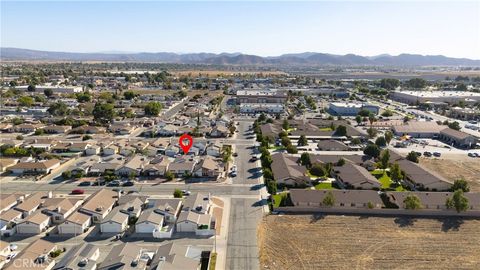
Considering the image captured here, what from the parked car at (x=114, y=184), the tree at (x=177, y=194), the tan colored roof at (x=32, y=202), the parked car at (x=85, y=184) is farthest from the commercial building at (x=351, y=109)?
the tan colored roof at (x=32, y=202)

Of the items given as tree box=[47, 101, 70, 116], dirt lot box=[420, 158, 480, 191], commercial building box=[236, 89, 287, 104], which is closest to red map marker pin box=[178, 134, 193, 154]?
dirt lot box=[420, 158, 480, 191]

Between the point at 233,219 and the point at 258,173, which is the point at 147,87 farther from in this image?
the point at 233,219

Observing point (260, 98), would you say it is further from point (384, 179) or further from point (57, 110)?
point (384, 179)

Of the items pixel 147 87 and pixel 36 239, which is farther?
pixel 147 87

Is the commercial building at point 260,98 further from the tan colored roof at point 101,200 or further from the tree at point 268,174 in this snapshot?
the tan colored roof at point 101,200

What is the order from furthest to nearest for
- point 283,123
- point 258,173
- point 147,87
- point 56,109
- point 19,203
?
point 147,87 → point 56,109 → point 283,123 → point 258,173 → point 19,203

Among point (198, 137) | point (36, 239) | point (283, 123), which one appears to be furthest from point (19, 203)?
point (283, 123)

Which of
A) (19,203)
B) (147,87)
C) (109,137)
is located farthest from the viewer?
(147,87)

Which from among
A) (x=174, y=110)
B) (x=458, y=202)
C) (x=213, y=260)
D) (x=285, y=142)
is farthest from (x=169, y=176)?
(x=174, y=110)
